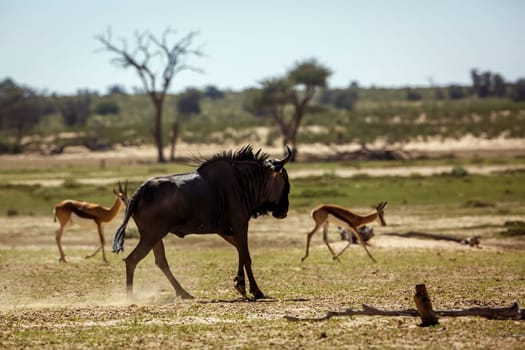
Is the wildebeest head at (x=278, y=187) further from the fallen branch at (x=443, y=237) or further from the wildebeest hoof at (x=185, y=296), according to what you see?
the fallen branch at (x=443, y=237)

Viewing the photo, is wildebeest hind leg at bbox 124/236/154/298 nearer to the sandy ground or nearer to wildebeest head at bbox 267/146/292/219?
wildebeest head at bbox 267/146/292/219

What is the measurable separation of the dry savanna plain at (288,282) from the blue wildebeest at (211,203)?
28.8 inches

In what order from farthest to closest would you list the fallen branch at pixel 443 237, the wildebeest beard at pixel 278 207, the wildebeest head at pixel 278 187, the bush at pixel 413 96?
the bush at pixel 413 96 < the fallen branch at pixel 443 237 < the wildebeest beard at pixel 278 207 < the wildebeest head at pixel 278 187

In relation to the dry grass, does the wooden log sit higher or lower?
higher

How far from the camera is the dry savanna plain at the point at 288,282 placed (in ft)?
36.4

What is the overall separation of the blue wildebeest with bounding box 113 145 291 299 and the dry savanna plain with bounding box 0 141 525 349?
0.73 metres

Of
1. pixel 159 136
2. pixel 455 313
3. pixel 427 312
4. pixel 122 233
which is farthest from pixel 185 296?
pixel 159 136

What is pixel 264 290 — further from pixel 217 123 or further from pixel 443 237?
pixel 217 123

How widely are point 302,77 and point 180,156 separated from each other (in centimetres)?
1284

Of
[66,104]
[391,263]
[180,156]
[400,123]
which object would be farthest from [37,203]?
[66,104]

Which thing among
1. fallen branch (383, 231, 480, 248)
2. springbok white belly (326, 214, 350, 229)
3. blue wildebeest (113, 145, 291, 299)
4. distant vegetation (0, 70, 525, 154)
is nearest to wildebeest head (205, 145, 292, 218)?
blue wildebeest (113, 145, 291, 299)

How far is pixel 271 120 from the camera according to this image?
338 ft

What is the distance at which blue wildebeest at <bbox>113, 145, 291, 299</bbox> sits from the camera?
14.8 meters

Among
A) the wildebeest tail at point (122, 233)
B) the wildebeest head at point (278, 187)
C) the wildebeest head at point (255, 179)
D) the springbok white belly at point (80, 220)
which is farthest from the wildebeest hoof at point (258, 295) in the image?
the springbok white belly at point (80, 220)
